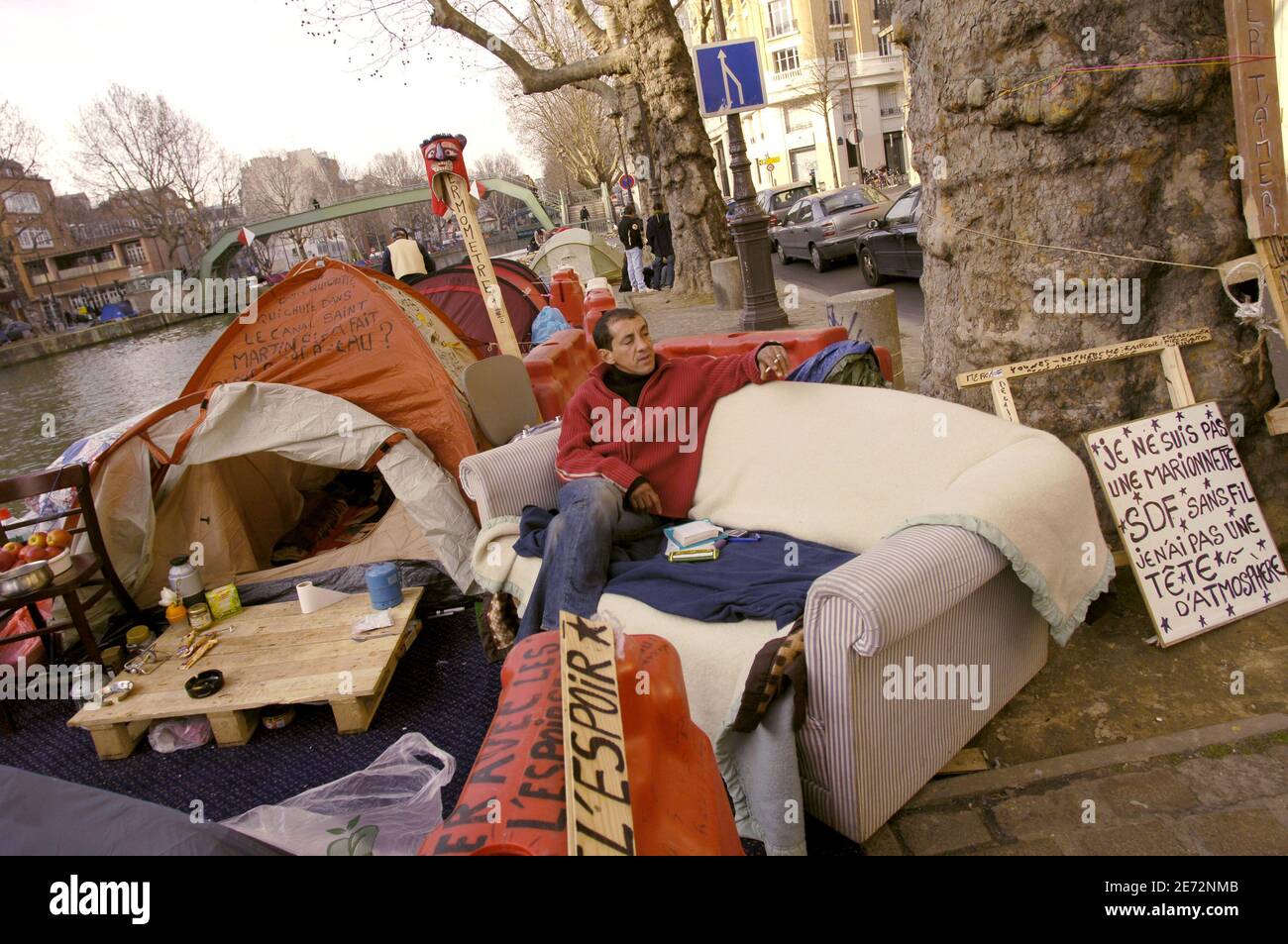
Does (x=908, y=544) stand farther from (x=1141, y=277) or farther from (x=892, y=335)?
(x=892, y=335)

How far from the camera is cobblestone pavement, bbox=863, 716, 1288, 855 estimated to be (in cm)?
213

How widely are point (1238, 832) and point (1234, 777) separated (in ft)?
0.85

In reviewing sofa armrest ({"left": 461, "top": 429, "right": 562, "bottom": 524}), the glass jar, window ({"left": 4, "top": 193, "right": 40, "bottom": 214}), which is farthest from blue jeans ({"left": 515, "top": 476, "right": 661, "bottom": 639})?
window ({"left": 4, "top": 193, "right": 40, "bottom": 214})

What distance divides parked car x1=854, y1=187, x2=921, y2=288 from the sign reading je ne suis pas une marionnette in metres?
7.64

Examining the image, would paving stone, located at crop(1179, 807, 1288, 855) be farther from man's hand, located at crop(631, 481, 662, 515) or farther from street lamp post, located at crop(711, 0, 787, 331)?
street lamp post, located at crop(711, 0, 787, 331)

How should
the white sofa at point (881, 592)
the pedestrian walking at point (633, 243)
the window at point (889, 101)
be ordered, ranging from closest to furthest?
the white sofa at point (881, 592)
the pedestrian walking at point (633, 243)
the window at point (889, 101)

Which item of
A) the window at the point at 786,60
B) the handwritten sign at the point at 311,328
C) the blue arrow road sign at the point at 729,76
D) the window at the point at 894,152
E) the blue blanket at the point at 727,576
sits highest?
the window at the point at 786,60

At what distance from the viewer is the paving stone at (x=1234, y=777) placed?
7.35 feet

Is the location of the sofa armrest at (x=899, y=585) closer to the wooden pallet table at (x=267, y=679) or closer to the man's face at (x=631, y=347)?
the man's face at (x=631, y=347)

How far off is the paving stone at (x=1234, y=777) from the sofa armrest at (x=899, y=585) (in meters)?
0.84

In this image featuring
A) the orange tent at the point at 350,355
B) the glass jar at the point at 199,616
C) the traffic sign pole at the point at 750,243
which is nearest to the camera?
the glass jar at the point at 199,616

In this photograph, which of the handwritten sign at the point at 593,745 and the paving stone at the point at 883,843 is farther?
the paving stone at the point at 883,843

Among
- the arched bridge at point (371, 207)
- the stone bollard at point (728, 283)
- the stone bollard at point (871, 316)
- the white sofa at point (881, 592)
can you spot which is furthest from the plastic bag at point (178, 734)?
the arched bridge at point (371, 207)
